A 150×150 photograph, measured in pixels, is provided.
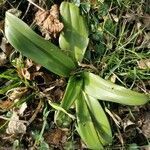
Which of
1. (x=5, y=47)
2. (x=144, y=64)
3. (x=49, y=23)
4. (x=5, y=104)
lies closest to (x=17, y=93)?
(x=5, y=104)

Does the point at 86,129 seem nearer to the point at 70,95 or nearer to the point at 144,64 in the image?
the point at 70,95

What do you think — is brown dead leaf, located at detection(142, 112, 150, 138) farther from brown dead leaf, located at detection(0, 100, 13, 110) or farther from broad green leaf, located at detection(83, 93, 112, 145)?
brown dead leaf, located at detection(0, 100, 13, 110)

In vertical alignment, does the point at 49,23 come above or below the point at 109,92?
above

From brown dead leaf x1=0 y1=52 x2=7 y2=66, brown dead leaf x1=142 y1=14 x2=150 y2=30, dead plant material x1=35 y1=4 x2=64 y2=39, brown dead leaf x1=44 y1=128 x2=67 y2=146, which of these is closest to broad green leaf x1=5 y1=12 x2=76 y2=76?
dead plant material x1=35 y1=4 x2=64 y2=39

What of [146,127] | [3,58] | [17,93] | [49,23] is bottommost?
[146,127]

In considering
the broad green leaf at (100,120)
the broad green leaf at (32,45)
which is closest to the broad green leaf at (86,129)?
the broad green leaf at (100,120)

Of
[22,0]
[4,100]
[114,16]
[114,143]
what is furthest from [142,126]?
[22,0]
